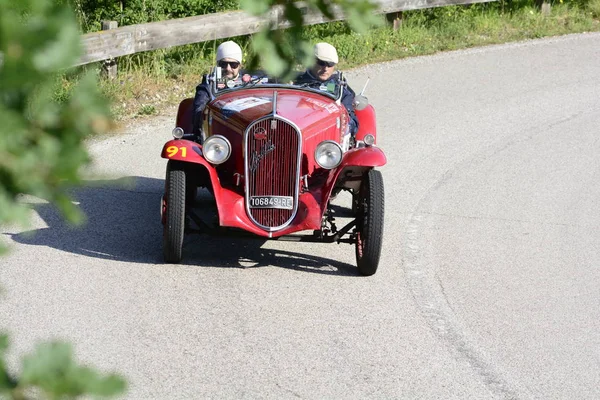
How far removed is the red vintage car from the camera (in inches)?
289

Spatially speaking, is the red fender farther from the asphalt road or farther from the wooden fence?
the wooden fence

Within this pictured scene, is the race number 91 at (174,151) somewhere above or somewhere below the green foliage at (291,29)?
below

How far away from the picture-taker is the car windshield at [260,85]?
8.47 m

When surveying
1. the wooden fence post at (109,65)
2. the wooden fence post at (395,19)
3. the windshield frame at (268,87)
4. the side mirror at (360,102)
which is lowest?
the wooden fence post at (395,19)

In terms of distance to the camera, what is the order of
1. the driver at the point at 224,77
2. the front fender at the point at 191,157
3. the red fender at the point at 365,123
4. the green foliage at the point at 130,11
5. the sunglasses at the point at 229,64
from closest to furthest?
the front fender at the point at 191,157
the driver at the point at 224,77
the sunglasses at the point at 229,64
the red fender at the point at 365,123
the green foliage at the point at 130,11

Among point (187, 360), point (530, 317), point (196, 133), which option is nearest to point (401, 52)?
point (196, 133)

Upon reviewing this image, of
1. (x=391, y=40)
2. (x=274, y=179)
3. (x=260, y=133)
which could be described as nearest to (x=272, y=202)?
(x=274, y=179)

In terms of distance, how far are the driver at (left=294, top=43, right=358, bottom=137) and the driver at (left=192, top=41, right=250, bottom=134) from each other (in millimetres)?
537

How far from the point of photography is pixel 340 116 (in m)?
8.20

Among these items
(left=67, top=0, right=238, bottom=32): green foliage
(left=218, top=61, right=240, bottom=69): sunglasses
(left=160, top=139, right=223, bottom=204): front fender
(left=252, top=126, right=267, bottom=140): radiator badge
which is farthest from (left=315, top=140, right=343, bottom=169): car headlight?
(left=67, top=0, right=238, bottom=32): green foliage

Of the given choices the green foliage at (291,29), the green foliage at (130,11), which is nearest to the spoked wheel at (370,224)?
the green foliage at (291,29)

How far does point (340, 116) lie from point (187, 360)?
3.06 metres

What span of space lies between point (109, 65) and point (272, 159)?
17.9 ft

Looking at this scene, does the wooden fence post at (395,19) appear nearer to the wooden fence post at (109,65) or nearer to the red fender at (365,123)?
the wooden fence post at (109,65)
